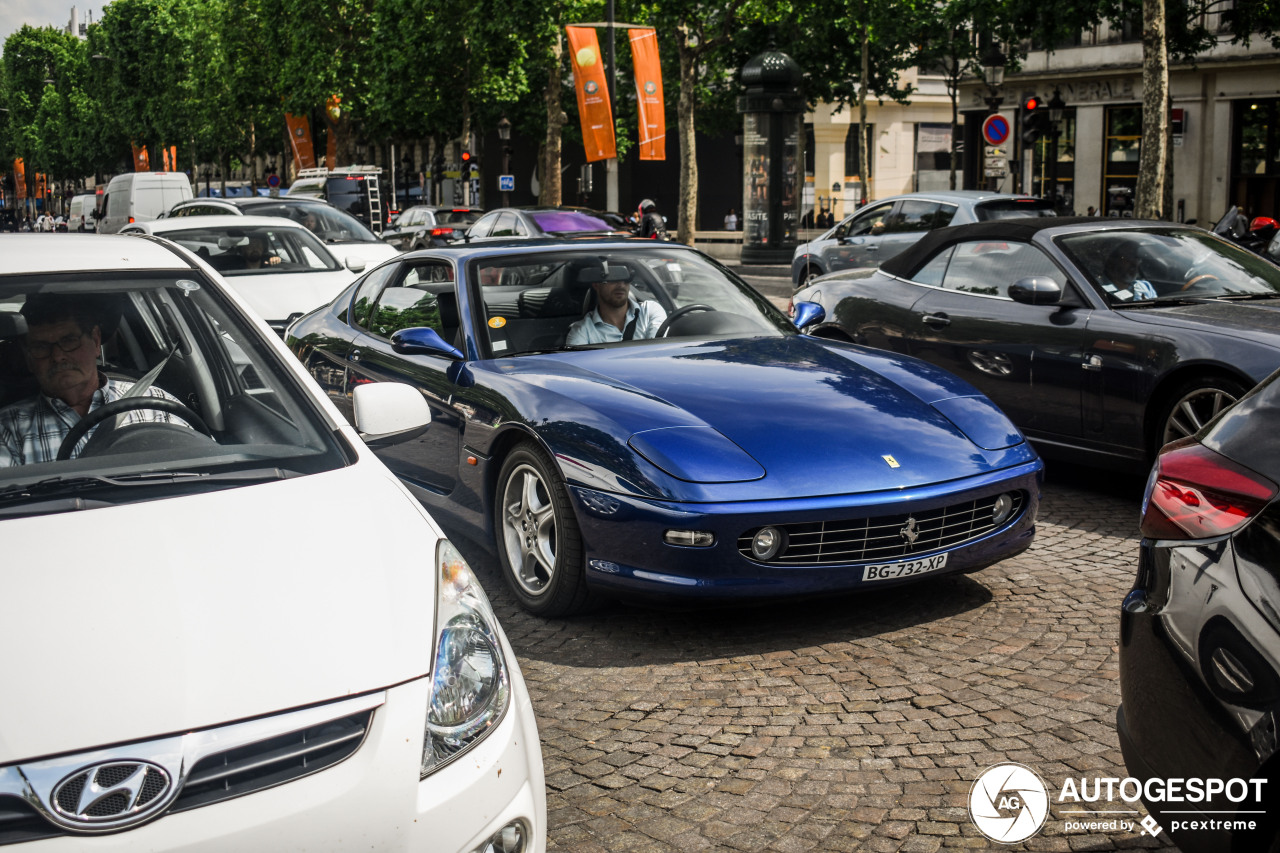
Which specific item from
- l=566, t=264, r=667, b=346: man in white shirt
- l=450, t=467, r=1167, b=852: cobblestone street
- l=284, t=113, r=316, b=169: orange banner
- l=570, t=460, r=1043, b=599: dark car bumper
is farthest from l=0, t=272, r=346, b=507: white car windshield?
l=284, t=113, r=316, b=169: orange banner

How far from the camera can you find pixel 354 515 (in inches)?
115

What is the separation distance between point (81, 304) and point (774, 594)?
7.88 ft

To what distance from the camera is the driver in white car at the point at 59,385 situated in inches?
135

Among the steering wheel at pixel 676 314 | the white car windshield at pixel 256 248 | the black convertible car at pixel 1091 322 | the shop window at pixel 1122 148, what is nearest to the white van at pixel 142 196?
the white car windshield at pixel 256 248

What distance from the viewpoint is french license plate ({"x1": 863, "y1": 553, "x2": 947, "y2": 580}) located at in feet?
15.8

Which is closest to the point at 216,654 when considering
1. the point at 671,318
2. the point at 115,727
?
the point at 115,727

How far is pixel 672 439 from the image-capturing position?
15.8ft

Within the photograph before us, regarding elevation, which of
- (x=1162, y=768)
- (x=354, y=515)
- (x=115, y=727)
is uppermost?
(x=354, y=515)

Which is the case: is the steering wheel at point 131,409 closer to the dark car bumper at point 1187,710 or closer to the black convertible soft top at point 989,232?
the dark car bumper at point 1187,710

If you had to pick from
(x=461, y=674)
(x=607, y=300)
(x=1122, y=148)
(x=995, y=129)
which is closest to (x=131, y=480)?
(x=461, y=674)

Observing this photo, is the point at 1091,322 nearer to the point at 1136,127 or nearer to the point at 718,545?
the point at 718,545

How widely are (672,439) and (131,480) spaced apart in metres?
2.14

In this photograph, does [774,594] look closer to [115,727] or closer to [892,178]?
[115,727]

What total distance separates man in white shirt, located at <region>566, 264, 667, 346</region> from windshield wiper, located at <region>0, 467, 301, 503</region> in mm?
3324
